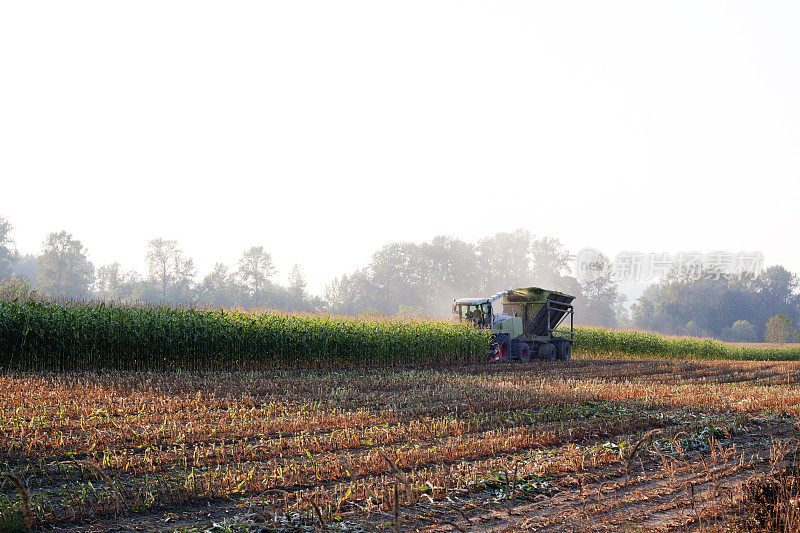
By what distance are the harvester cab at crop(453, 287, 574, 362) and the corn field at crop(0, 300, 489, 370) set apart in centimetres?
155

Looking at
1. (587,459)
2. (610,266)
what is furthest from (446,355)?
(610,266)

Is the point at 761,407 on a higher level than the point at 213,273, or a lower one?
lower

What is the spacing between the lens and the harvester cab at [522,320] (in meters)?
24.2

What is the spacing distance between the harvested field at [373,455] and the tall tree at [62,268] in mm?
77852

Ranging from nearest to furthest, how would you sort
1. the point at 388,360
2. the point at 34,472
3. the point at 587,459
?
1. the point at 34,472
2. the point at 587,459
3. the point at 388,360

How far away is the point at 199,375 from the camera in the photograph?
15.7m

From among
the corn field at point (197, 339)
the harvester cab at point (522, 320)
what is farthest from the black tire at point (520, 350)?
the corn field at point (197, 339)

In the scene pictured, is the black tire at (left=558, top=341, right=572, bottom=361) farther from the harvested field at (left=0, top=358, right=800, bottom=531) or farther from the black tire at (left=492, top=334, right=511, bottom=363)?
the harvested field at (left=0, top=358, right=800, bottom=531)

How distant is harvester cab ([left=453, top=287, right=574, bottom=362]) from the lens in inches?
953

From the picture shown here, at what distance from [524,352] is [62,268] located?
79.0 metres

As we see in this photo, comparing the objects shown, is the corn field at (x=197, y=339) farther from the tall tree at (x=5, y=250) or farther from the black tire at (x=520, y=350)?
the tall tree at (x=5, y=250)

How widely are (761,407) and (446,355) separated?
39.8 ft

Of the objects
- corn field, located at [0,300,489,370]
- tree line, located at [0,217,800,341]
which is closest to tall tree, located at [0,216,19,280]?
tree line, located at [0,217,800,341]

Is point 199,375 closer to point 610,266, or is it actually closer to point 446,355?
point 446,355
